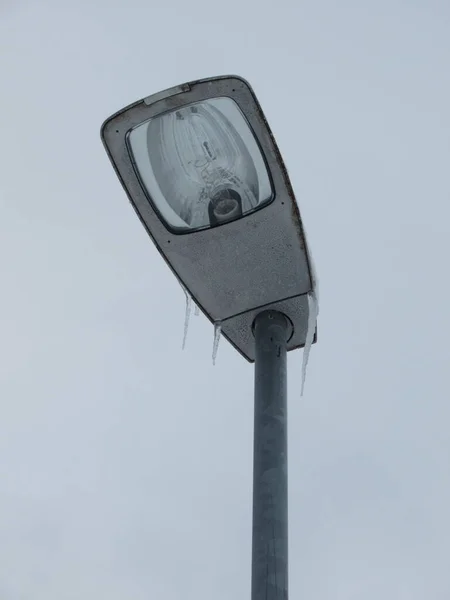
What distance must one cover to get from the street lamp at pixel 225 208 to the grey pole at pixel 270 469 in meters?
0.01

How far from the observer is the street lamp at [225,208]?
13.3 ft

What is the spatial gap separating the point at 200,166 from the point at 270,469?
4.35ft

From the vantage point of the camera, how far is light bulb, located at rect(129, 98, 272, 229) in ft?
13.5

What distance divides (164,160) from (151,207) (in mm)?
198

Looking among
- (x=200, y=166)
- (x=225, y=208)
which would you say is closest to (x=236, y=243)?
(x=225, y=208)

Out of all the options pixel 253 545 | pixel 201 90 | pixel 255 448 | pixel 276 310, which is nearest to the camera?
pixel 253 545

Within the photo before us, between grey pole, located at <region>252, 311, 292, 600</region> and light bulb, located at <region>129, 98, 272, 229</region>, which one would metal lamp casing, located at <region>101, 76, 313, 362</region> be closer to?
light bulb, located at <region>129, 98, 272, 229</region>

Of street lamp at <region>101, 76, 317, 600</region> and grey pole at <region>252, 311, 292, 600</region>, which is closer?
grey pole at <region>252, 311, 292, 600</region>

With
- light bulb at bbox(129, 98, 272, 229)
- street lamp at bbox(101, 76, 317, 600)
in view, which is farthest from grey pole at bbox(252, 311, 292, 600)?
light bulb at bbox(129, 98, 272, 229)

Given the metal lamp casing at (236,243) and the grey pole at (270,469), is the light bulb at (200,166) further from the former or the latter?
the grey pole at (270,469)

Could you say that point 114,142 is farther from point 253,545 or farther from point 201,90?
point 253,545

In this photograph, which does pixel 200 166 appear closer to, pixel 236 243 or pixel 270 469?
pixel 236 243

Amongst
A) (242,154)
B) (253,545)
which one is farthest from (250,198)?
(253,545)

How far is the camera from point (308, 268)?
4.20 metres
